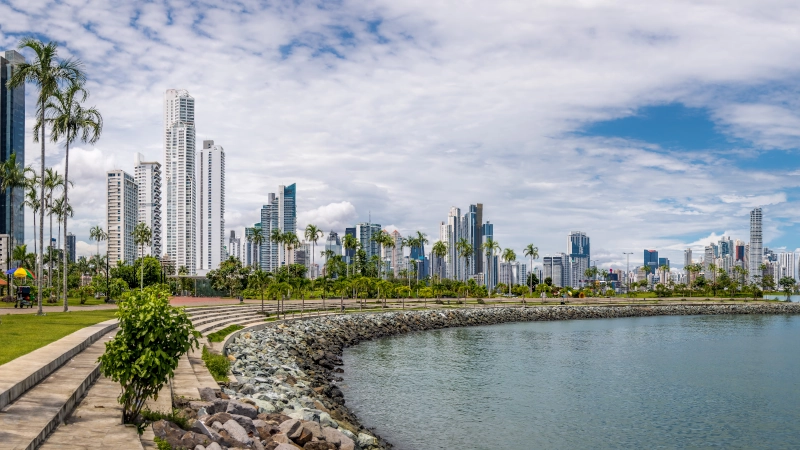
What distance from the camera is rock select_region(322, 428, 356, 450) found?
17.7 metres

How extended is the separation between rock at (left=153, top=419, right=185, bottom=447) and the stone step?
1.93m

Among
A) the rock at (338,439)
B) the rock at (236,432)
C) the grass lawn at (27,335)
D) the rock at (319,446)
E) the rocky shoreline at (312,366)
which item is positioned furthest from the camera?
the grass lawn at (27,335)

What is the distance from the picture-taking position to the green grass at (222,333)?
35.1 metres

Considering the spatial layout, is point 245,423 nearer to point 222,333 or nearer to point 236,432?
point 236,432

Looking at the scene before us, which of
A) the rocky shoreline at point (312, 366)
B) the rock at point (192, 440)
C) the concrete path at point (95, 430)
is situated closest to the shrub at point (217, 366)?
the rocky shoreline at point (312, 366)

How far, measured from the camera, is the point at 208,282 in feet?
393

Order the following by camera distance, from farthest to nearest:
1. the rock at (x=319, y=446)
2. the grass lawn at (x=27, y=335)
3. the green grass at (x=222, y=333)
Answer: the green grass at (x=222, y=333) → the grass lawn at (x=27, y=335) → the rock at (x=319, y=446)

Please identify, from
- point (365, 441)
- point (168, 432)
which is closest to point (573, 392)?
point (365, 441)

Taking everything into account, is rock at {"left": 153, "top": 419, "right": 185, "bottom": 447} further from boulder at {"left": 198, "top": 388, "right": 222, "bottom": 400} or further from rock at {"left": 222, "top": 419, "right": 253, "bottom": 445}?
boulder at {"left": 198, "top": 388, "right": 222, "bottom": 400}

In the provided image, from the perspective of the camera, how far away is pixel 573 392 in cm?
3478

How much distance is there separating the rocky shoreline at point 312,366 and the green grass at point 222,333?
0.72 meters

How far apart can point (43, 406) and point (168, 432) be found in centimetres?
270

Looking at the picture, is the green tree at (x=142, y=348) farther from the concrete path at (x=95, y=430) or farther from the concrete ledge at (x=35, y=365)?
the concrete ledge at (x=35, y=365)

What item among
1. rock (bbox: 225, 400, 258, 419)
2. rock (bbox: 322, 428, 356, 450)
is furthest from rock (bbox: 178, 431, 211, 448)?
rock (bbox: 322, 428, 356, 450)
